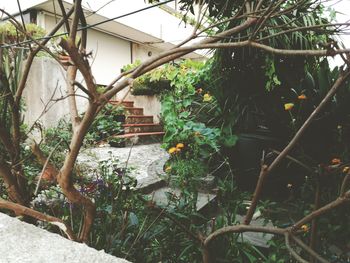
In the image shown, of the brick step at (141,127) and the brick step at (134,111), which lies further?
the brick step at (134,111)

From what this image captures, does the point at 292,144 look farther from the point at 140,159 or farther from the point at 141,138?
the point at 141,138

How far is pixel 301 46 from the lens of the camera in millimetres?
3129

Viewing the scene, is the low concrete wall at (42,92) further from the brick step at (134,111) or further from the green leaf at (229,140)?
the green leaf at (229,140)

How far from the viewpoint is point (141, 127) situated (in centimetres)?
596

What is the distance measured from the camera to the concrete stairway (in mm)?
5595

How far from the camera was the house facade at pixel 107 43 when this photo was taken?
4816 mm

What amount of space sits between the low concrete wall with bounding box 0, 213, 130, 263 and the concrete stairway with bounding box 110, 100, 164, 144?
4.13m

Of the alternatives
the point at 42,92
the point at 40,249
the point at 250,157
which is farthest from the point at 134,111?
the point at 40,249

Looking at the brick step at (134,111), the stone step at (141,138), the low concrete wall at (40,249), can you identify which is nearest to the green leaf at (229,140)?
the stone step at (141,138)

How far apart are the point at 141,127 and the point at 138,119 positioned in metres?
0.32

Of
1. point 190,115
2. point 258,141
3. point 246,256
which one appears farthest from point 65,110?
point 246,256

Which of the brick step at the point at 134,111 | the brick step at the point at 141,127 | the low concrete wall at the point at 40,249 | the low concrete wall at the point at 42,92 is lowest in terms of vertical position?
the brick step at the point at 141,127

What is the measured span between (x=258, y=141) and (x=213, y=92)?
3.22ft

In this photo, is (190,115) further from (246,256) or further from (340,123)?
(246,256)
